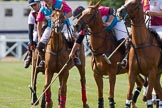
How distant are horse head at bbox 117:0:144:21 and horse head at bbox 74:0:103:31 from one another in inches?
55.1

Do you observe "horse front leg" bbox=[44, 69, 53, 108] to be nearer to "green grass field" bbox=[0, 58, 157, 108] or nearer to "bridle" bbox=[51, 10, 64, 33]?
"bridle" bbox=[51, 10, 64, 33]

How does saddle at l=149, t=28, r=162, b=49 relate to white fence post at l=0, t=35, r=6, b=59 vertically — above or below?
above

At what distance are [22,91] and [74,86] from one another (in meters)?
2.49

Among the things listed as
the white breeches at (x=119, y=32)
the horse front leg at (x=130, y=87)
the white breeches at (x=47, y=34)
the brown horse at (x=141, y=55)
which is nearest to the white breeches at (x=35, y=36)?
the white breeches at (x=47, y=34)

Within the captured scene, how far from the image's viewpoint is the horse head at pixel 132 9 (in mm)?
14047

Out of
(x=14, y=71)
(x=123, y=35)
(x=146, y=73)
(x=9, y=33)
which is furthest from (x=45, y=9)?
(x=9, y=33)

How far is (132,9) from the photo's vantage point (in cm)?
1417

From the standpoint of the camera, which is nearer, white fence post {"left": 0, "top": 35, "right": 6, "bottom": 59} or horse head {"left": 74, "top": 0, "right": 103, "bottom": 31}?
horse head {"left": 74, "top": 0, "right": 103, "bottom": 31}

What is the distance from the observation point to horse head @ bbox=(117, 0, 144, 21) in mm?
14047

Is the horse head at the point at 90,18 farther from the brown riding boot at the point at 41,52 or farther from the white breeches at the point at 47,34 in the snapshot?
the brown riding boot at the point at 41,52

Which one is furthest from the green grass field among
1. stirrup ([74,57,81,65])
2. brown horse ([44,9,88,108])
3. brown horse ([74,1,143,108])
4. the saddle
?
the saddle

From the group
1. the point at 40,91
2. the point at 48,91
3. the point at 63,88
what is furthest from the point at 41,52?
the point at 40,91

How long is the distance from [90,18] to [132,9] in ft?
5.80

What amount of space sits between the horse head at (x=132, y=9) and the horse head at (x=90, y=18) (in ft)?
4.59
